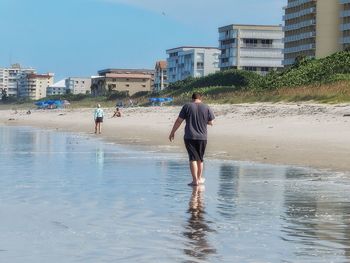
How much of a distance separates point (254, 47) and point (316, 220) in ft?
422

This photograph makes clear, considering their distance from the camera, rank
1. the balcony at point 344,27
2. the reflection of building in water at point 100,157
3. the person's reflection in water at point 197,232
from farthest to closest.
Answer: the balcony at point 344,27 → the reflection of building in water at point 100,157 → the person's reflection in water at point 197,232

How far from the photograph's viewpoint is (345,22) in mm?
96750

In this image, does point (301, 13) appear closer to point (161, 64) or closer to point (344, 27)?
point (344, 27)

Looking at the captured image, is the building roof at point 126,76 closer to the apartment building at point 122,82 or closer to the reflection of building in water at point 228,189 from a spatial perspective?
the apartment building at point 122,82

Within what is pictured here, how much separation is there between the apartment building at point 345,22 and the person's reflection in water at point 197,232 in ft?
289

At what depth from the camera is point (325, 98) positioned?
37.8 meters

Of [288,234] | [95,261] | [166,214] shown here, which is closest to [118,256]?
[95,261]

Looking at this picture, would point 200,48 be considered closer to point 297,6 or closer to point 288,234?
point 297,6

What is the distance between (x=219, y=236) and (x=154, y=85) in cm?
17928

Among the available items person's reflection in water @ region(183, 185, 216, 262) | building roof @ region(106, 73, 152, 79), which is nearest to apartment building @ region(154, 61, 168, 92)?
building roof @ region(106, 73, 152, 79)

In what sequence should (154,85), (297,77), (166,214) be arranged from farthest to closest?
(154,85)
(297,77)
(166,214)

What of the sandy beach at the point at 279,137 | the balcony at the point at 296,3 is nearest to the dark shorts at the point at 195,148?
the sandy beach at the point at 279,137

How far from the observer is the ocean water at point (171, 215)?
22.3ft

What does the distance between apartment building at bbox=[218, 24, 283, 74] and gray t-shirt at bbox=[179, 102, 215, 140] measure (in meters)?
121
